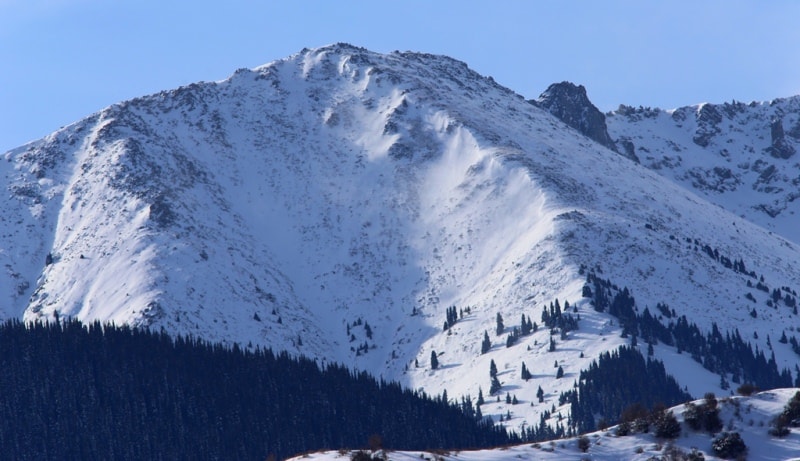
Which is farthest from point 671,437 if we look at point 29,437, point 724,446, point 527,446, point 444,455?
A: point 29,437

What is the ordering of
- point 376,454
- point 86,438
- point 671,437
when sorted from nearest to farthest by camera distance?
point 376,454
point 671,437
point 86,438

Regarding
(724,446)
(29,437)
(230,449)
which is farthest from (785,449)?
(29,437)

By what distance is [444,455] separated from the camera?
79.6 meters

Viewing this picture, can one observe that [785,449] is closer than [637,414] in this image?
Yes

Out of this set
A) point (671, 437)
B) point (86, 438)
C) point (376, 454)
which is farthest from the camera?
point (86, 438)

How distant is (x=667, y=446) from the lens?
82.6 m

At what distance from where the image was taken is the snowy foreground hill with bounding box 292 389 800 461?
263ft

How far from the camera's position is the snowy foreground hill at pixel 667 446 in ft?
263

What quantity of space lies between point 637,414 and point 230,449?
11498cm

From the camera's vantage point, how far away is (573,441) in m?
84.4

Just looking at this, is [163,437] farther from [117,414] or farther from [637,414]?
[637,414]

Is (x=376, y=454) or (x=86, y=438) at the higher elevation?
(x=86, y=438)

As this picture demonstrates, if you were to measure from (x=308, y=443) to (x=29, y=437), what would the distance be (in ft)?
131

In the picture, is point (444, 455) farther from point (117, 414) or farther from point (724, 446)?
point (117, 414)
